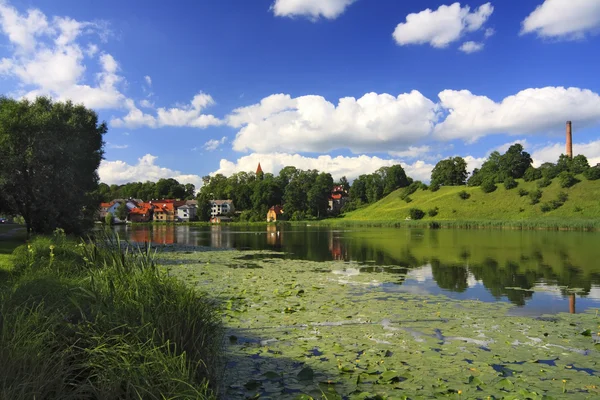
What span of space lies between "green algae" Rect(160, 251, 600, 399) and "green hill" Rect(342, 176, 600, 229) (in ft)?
213

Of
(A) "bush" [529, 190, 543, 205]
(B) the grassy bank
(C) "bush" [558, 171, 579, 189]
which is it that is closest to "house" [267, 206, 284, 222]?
(A) "bush" [529, 190, 543, 205]

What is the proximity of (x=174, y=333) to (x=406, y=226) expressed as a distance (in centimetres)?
8664

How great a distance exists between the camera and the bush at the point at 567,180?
92688 millimetres

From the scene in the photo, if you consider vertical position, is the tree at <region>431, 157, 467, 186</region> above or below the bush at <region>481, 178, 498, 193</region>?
above

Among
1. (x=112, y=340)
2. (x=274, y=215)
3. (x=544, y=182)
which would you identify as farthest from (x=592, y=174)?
(x=112, y=340)

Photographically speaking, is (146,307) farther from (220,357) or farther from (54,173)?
(54,173)

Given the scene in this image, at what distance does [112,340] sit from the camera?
5820 mm

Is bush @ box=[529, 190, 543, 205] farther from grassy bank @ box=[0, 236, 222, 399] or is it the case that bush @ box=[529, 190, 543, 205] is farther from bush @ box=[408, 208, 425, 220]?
grassy bank @ box=[0, 236, 222, 399]

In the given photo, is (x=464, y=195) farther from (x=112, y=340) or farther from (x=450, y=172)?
(x=112, y=340)

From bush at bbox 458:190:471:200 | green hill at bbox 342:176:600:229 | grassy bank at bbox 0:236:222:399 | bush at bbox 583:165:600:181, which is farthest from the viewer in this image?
bush at bbox 458:190:471:200

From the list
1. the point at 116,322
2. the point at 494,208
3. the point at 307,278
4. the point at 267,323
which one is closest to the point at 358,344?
the point at 267,323

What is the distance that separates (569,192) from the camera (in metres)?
90.6

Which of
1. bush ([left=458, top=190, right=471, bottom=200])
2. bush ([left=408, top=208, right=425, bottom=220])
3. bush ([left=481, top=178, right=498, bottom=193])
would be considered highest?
bush ([left=481, top=178, right=498, bottom=193])

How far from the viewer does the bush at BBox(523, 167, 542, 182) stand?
338ft
